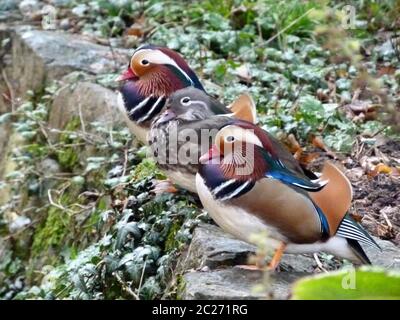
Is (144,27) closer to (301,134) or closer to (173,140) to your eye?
(301,134)

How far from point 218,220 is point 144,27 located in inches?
158

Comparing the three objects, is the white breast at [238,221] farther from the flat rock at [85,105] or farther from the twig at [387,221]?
the flat rock at [85,105]

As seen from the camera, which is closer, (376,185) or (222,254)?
(222,254)

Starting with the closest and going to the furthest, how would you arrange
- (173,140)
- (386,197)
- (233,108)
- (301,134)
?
1. (173,140)
2. (233,108)
3. (386,197)
4. (301,134)

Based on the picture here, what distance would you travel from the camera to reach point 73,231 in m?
5.18

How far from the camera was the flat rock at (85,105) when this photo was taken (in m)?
5.54

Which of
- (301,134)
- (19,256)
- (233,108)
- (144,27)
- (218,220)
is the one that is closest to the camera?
(218,220)

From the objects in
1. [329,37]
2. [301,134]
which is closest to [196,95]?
[301,134]

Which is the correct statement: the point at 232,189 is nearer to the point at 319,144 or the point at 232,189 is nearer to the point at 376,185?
the point at 376,185

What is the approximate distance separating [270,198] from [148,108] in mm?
1363

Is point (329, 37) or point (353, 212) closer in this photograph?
point (329, 37)

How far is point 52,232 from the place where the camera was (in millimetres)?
5391

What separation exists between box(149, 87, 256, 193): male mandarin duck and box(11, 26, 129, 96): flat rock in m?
2.42

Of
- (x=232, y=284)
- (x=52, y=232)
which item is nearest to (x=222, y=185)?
(x=232, y=284)
